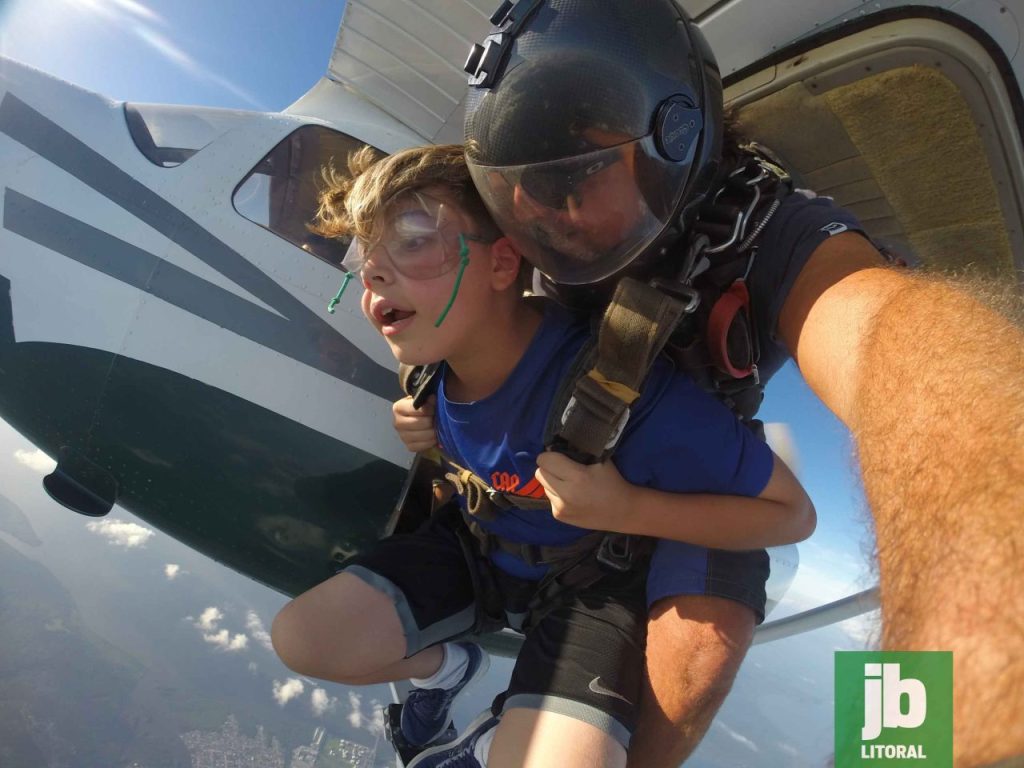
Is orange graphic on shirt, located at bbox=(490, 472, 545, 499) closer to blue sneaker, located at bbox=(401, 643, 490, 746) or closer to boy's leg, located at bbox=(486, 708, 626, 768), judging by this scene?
boy's leg, located at bbox=(486, 708, 626, 768)

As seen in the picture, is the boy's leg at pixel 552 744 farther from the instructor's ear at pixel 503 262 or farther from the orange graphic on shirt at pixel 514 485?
the instructor's ear at pixel 503 262

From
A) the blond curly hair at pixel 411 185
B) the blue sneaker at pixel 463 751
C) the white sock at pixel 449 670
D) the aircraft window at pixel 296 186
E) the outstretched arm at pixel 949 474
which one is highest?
the aircraft window at pixel 296 186

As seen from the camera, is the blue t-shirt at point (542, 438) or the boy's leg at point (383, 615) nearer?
the blue t-shirt at point (542, 438)

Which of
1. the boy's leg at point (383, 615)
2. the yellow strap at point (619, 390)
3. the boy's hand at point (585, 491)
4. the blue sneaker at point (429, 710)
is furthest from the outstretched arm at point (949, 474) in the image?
the blue sneaker at point (429, 710)

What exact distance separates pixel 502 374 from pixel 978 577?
109cm

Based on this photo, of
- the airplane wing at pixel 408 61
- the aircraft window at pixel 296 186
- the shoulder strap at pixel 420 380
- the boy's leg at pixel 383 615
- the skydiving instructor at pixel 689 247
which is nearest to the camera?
the skydiving instructor at pixel 689 247

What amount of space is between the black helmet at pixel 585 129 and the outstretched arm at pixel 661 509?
450 mm

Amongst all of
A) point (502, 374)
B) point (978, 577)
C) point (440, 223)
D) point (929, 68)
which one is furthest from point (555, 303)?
point (929, 68)

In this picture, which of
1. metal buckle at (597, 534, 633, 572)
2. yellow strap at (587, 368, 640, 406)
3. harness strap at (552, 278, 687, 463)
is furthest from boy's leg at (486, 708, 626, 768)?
yellow strap at (587, 368, 640, 406)

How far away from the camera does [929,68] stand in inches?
77.9

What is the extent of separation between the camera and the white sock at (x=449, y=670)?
6.15ft

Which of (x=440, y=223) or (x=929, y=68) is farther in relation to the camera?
(x=929, y=68)

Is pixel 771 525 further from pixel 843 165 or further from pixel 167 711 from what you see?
pixel 167 711


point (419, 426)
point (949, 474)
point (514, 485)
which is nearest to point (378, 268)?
point (419, 426)
